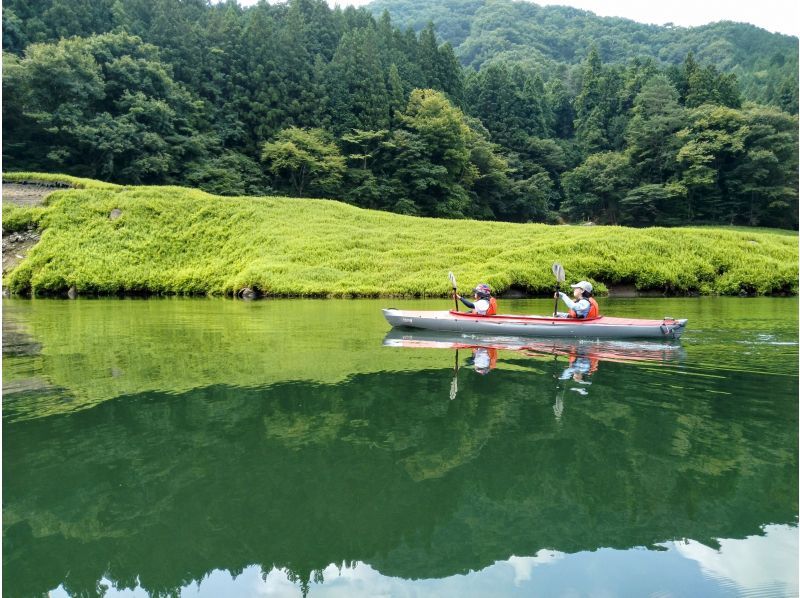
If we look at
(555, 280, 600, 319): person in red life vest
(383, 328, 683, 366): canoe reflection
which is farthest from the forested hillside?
(383, 328, 683, 366): canoe reflection

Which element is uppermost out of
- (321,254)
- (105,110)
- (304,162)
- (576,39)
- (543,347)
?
(576,39)

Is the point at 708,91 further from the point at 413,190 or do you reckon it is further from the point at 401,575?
the point at 401,575

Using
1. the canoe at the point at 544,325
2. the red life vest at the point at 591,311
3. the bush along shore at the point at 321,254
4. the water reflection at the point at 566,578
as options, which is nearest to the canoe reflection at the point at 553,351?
the canoe at the point at 544,325

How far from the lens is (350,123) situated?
2007 inches

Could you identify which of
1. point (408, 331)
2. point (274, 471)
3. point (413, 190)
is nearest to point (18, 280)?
point (408, 331)

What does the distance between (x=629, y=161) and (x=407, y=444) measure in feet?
179

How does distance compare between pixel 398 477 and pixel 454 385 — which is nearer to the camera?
pixel 398 477

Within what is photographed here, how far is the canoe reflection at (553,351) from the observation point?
8.30 m

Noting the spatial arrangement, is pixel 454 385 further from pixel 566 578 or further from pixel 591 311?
pixel 591 311

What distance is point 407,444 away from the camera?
16.9ft

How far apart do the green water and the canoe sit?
6.70ft

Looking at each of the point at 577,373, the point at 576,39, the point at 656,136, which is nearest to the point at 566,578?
the point at 577,373

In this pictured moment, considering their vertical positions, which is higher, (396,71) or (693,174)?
(396,71)

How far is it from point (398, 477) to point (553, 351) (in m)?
6.41
